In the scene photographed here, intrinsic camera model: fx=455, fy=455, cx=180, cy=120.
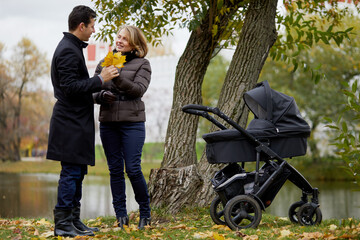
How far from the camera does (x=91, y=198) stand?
12375 mm

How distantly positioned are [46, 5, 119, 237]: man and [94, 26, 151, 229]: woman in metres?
0.20

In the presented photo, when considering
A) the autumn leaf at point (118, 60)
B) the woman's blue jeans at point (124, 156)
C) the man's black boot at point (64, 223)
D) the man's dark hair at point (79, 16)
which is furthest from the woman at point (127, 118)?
the man's black boot at point (64, 223)

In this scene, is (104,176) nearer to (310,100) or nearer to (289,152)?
(310,100)

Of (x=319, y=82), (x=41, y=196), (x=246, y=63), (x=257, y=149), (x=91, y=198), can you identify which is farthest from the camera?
(x=319, y=82)

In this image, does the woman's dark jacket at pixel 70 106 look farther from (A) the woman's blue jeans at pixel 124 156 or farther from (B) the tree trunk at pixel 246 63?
(B) the tree trunk at pixel 246 63

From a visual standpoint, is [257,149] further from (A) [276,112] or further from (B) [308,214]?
(B) [308,214]


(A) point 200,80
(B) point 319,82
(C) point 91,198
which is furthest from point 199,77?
(B) point 319,82

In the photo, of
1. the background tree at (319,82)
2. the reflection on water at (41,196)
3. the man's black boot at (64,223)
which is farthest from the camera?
the background tree at (319,82)

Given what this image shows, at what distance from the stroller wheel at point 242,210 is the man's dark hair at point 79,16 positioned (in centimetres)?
202

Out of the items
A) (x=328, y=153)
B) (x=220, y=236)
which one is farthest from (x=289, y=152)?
(x=328, y=153)

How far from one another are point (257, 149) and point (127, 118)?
1.19 meters

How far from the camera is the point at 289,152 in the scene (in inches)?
166

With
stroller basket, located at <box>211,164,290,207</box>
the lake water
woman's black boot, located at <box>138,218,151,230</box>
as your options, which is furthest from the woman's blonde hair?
the lake water

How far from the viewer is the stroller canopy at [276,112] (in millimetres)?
4164
